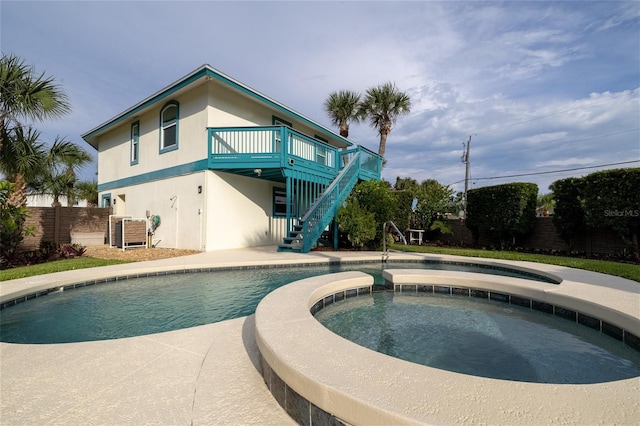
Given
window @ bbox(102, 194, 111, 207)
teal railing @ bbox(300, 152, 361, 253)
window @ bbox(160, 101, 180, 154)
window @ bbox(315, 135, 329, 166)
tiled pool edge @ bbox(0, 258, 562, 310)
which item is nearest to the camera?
tiled pool edge @ bbox(0, 258, 562, 310)

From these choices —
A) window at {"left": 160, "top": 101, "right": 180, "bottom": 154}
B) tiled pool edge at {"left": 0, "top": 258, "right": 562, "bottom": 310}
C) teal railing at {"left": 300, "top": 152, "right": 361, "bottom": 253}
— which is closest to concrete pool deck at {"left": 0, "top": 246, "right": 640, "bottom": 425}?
tiled pool edge at {"left": 0, "top": 258, "right": 562, "bottom": 310}

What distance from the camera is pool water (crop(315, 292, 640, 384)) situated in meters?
2.49

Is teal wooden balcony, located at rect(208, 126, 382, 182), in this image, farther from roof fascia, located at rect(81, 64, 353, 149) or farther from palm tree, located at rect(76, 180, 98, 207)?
palm tree, located at rect(76, 180, 98, 207)

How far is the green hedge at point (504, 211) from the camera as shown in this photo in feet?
34.2

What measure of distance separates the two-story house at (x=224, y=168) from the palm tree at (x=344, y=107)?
7538 mm

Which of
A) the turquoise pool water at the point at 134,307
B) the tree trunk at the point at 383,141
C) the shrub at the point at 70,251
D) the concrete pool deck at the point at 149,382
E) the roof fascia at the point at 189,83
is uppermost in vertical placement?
the tree trunk at the point at 383,141

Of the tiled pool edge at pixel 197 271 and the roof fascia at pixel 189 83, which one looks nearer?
the tiled pool edge at pixel 197 271

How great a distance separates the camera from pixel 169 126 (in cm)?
1123

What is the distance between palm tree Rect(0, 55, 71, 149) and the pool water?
29.4ft

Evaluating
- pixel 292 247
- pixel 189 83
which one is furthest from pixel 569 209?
pixel 189 83

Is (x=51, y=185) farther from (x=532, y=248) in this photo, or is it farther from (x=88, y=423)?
(x=532, y=248)

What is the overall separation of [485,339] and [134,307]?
465 centimetres

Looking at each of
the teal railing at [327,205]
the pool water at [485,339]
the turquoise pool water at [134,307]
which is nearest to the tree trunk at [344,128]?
the teal railing at [327,205]

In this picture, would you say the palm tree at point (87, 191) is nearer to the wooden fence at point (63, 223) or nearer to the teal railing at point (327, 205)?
the wooden fence at point (63, 223)
